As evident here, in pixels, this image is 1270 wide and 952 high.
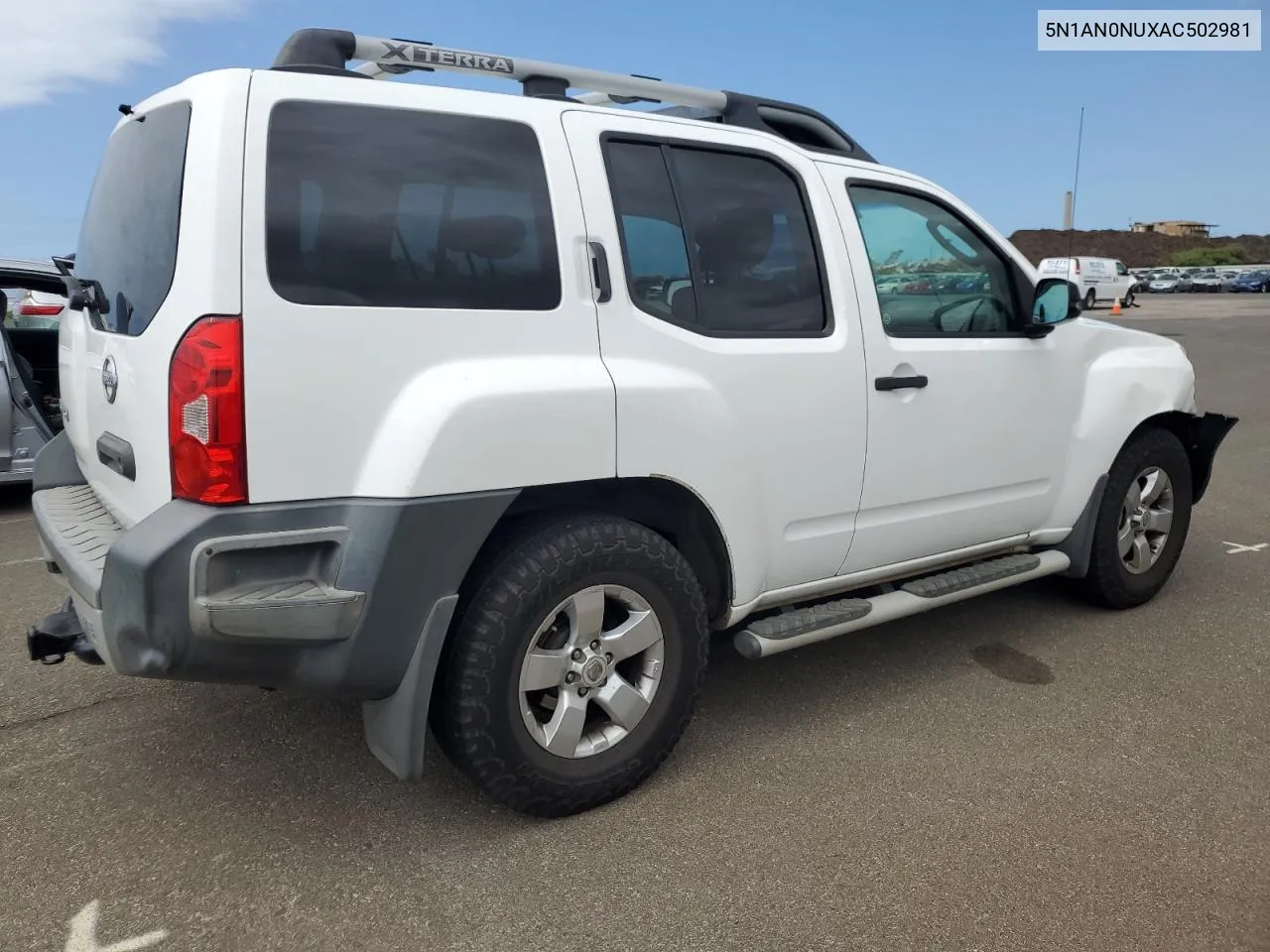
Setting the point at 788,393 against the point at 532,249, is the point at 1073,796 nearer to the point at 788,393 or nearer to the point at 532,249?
the point at 788,393

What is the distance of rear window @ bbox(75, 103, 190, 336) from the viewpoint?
2402mm

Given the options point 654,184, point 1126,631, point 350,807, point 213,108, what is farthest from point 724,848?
point 1126,631

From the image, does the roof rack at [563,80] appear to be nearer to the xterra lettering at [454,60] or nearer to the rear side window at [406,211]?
the xterra lettering at [454,60]

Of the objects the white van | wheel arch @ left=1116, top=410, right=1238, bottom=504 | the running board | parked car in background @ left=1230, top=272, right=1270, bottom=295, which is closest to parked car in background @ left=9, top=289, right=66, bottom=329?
the running board

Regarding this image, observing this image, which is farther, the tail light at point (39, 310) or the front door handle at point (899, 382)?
the tail light at point (39, 310)

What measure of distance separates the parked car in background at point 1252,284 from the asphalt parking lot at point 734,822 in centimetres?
5285

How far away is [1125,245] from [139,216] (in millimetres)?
86100

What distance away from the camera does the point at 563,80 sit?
2.99 metres

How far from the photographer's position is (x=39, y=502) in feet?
10.6

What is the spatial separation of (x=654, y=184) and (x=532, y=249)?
523 mm

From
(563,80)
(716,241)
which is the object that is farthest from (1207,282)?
(563,80)

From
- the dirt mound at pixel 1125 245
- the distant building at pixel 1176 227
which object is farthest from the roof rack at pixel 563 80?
the distant building at pixel 1176 227

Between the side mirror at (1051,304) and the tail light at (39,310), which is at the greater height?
the side mirror at (1051,304)

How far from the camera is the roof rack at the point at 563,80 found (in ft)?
8.61
